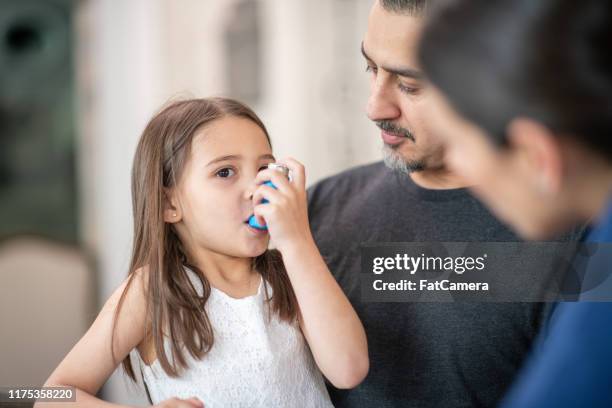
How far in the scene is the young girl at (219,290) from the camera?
0.98 metres

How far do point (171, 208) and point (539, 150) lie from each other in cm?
71

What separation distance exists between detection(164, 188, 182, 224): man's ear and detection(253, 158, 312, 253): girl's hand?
0.17 metres

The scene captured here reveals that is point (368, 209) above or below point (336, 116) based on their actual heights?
above

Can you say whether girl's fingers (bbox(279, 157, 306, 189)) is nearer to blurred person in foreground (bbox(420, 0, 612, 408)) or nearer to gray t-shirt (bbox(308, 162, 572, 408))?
gray t-shirt (bbox(308, 162, 572, 408))

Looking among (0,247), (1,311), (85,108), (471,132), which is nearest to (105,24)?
(85,108)

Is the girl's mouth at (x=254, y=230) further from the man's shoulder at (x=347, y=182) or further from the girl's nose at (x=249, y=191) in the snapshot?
the man's shoulder at (x=347, y=182)

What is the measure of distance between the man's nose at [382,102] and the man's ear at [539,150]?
2.09 feet

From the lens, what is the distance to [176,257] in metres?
1.10

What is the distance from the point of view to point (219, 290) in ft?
3.54

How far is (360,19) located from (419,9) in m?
1.55

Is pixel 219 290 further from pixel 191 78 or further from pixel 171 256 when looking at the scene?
pixel 191 78

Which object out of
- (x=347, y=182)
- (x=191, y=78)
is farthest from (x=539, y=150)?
(x=191, y=78)

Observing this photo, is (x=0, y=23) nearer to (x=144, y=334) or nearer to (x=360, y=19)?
(x=360, y=19)

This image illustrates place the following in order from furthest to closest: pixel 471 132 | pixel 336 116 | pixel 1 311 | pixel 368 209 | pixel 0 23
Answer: pixel 0 23, pixel 336 116, pixel 1 311, pixel 368 209, pixel 471 132
